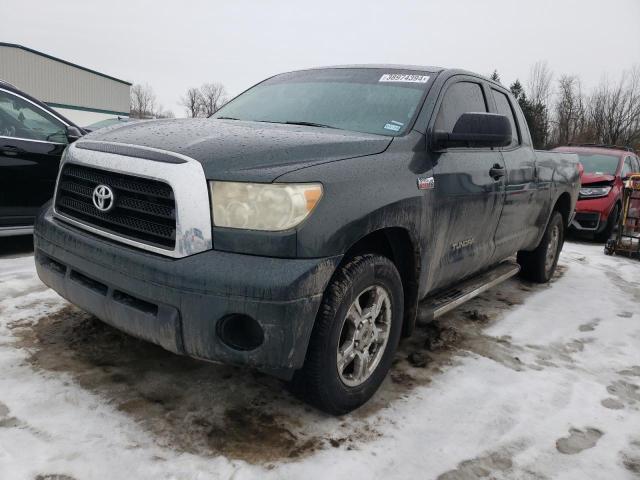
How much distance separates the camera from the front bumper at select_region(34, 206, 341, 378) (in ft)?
6.58

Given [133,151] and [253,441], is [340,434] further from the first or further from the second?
[133,151]

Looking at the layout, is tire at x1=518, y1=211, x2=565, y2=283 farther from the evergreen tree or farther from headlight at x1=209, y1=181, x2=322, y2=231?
the evergreen tree

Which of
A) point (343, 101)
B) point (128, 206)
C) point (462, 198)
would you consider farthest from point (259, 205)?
point (462, 198)

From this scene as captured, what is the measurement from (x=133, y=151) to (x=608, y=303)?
450 centimetres

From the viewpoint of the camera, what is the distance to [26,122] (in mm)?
4992

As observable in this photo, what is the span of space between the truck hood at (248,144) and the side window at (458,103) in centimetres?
60

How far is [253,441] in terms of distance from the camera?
2.23m

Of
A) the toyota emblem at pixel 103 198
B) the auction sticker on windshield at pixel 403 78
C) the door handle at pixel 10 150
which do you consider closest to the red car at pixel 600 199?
the auction sticker on windshield at pixel 403 78

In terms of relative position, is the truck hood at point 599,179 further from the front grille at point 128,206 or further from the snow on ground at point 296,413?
the front grille at point 128,206

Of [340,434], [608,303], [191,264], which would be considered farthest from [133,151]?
[608,303]

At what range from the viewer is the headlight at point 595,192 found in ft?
28.9

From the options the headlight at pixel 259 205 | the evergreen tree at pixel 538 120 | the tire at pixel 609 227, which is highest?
the evergreen tree at pixel 538 120

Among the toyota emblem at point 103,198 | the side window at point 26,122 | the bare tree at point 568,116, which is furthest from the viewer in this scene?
the bare tree at point 568,116

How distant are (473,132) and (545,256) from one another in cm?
291
